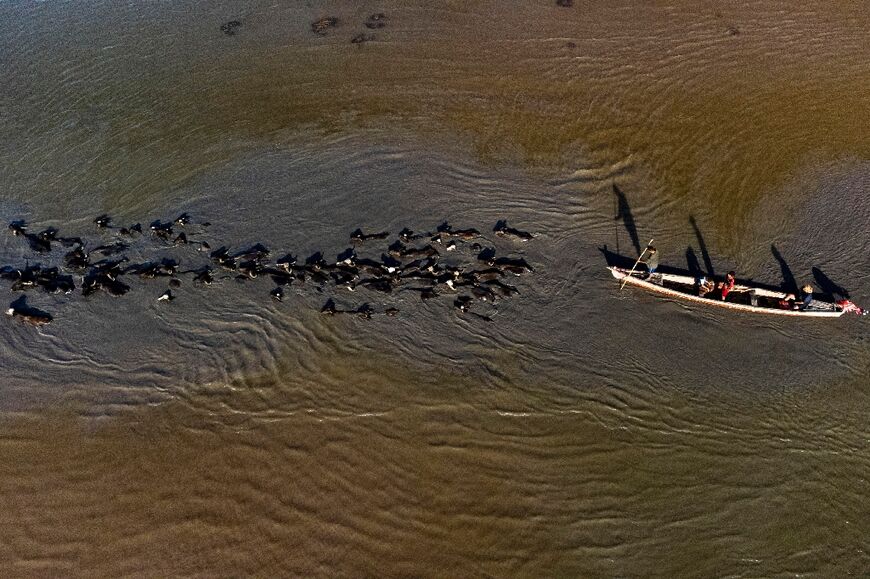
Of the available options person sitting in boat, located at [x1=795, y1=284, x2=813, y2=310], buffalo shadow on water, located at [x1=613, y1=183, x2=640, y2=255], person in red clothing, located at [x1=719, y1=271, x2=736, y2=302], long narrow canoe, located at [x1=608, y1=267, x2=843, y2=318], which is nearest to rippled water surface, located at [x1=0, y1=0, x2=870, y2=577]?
buffalo shadow on water, located at [x1=613, y1=183, x2=640, y2=255]

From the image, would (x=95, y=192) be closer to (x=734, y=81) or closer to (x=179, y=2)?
(x=179, y=2)

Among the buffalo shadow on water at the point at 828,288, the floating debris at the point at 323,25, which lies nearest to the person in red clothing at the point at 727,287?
the buffalo shadow on water at the point at 828,288

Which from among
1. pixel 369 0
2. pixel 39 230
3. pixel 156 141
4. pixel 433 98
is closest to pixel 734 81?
pixel 433 98

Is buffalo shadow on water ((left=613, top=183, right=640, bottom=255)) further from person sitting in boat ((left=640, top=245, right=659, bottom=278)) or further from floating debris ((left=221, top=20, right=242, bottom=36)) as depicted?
floating debris ((left=221, top=20, right=242, bottom=36))

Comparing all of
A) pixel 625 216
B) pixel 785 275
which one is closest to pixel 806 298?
pixel 785 275

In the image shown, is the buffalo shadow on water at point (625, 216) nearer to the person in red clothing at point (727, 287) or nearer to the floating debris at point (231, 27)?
the person in red clothing at point (727, 287)
